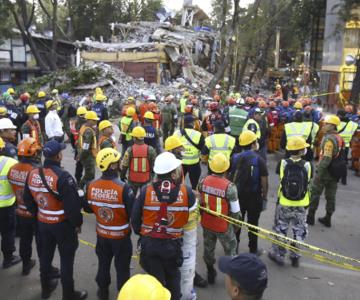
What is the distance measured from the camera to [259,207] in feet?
19.1

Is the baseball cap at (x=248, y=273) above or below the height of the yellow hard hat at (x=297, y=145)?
below

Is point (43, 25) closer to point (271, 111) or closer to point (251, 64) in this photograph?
point (251, 64)

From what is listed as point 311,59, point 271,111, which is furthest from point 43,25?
point 271,111

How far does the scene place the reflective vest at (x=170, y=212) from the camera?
394 centimetres

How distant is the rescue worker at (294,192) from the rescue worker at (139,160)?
215cm

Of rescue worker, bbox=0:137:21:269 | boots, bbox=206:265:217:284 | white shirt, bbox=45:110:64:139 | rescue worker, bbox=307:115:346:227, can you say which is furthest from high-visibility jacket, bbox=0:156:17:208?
white shirt, bbox=45:110:64:139

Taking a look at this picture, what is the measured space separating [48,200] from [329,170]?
485 centimetres

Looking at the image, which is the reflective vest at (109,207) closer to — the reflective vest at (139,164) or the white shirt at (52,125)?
the reflective vest at (139,164)

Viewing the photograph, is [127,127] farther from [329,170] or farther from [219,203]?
[219,203]

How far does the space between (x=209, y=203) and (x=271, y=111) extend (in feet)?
26.5

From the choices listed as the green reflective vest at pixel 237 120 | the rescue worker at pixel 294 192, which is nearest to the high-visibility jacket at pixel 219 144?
the rescue worker at pixel 294 192

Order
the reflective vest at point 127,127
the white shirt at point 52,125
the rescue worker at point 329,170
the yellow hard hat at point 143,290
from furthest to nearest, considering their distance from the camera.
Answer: the white shirt at point 52,125
the reflective vest at point 127,127
the rescue worker at point 329,170
the yellow hard hat at point 143,290

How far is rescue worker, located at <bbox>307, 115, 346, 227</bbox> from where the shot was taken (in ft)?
22.4

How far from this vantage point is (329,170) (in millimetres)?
6949
